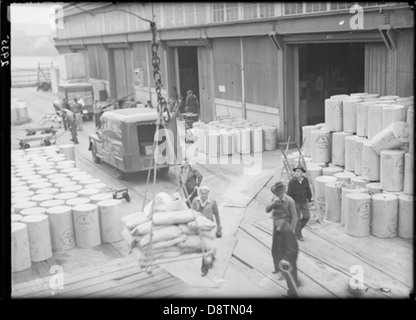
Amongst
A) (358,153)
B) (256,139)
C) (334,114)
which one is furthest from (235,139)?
(358,153)

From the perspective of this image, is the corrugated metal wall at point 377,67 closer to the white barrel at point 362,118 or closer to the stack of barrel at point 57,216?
the white barrel at point 362,118

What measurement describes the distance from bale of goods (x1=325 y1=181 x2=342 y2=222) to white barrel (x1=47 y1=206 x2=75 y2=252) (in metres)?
5.72

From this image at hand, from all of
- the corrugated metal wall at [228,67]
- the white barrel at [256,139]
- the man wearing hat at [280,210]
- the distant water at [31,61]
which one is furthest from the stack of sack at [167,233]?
the distant water at [31,61]

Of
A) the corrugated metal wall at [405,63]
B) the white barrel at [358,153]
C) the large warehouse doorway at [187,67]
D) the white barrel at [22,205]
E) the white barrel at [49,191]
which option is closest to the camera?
the white barrel at [22,205]

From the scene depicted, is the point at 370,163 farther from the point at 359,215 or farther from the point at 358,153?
the point at 359,215

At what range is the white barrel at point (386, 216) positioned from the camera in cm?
1093

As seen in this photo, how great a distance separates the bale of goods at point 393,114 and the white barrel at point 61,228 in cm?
716

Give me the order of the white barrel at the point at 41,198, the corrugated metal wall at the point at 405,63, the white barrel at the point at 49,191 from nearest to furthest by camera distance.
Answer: the white barrel at the point at 41,198 → the white barrel at the point at 49,191 → the corrugated metal wall at the point at 405,63

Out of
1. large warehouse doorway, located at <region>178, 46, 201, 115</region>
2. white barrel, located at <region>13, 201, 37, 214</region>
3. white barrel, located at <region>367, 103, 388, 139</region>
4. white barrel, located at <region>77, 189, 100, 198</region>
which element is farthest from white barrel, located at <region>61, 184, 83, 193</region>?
large warehouse doorway, located at <region>178, 46, 201, 115</region>

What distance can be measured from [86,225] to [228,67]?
42.2 feet

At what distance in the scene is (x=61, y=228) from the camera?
11.2 meters

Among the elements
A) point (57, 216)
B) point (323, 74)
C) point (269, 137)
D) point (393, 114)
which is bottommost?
point (57, 216)

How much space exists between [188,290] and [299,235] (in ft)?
9.86
